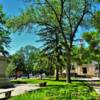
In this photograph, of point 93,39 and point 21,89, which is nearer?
point 21,89

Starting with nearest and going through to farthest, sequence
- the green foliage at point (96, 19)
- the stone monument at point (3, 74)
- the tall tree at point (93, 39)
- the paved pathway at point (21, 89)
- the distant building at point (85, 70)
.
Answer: the paved pathway at point (21, 89)
the stone monument at point (3, 74)
the green foliage at point (96, 19)
the tall tree at point (93, 39)
the distant building at point (85, 70)

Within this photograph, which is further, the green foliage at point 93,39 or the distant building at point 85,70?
the distant building at point 85,70

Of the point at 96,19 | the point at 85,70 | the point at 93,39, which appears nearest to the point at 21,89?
the point at 96,19

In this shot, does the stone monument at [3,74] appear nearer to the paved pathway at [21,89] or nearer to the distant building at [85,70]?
the paved pathway at [21,89]

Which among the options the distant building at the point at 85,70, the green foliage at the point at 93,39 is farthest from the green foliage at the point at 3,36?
the distant building at the point at 85,70

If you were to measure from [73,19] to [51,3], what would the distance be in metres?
3.64

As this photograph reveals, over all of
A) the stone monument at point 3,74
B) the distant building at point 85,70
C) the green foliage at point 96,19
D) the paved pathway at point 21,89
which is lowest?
the paved pathway at point 21,89

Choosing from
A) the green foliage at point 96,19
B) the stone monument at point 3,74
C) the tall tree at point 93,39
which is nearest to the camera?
the stone monument at point 3,74

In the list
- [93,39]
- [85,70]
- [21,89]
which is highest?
[93,39]

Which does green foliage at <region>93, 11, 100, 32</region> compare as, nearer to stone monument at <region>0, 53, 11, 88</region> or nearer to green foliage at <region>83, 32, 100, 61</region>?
green foliage at <region>83, 32, 100, 61</region>

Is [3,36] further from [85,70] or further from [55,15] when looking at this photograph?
[85,70]

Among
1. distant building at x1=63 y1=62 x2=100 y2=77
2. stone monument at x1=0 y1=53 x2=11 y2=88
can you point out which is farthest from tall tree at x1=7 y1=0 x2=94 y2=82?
distant building at x1=63 y1=62 x2=100 y2=77

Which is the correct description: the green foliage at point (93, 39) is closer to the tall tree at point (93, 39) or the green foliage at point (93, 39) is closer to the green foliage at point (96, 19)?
the tall tree at point (93, 39)

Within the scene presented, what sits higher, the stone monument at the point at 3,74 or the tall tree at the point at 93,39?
the tall tree at the point at 93,39
